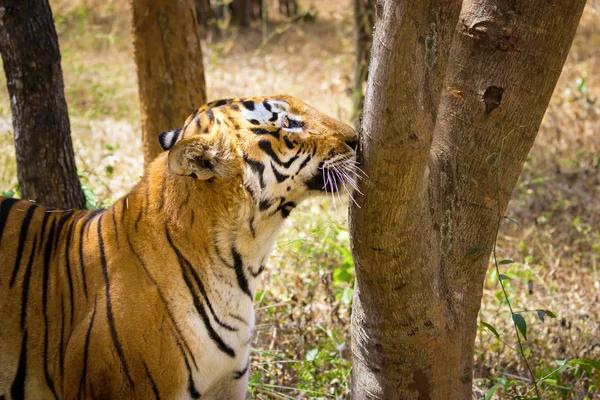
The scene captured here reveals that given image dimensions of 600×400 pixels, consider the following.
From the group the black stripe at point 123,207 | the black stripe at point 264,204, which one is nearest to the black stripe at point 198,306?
the black stripe at point 123,207

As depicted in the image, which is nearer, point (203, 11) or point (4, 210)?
point (4, 210)

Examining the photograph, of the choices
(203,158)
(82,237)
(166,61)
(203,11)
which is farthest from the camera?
(203,11)

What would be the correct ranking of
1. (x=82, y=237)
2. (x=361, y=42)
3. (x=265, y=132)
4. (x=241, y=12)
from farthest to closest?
(x=241, y=12) → (x=361, y=42) → (x=82, y=237) → (x=265, y=132)

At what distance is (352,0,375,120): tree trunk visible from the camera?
662 centimetres

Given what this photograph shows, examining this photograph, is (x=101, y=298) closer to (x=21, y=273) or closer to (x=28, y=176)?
(x=21, y=273)

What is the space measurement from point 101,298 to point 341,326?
1682mm

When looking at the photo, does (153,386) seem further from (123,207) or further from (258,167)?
(258,167)

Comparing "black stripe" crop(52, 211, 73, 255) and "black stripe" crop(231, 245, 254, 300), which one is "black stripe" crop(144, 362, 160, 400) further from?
"black stripe" crop(52, 211, 73, 255)

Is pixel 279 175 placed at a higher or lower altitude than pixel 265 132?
lower

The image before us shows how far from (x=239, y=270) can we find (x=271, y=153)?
43 cm

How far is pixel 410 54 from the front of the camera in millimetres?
1951

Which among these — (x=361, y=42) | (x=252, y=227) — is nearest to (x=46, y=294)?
(x=252, y=227)

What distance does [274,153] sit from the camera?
2.55m

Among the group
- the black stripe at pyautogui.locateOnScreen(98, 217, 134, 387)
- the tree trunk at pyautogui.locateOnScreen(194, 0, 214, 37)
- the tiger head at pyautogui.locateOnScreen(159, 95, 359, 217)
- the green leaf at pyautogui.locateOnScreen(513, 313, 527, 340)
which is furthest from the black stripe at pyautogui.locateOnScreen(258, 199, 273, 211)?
the tree trunk at pyautogui.locateOnScreen(194, 0, 214, 37)
